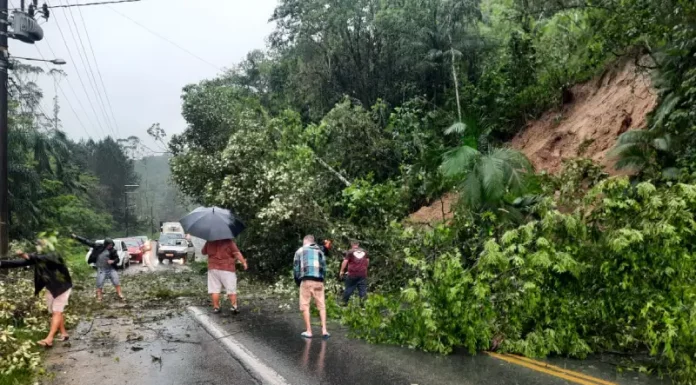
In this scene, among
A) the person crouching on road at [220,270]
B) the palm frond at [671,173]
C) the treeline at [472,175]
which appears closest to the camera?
the treeline at [472,175]

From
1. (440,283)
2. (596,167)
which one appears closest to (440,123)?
(596,167)

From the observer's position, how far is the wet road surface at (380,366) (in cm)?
624

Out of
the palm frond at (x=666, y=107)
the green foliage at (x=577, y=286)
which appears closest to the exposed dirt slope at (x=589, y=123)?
the palm frond at (x=666, y=107)

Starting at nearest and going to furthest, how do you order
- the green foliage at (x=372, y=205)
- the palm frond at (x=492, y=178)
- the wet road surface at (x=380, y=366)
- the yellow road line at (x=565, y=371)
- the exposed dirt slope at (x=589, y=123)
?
the yellow road line at (x=565, y=371) < the wet road surface at (x=380, y=366) < the palm frond at (x=492, y=178) < the exposed dirt slope at (x=589, y=123) < the green foliage at (x=372, y=205)

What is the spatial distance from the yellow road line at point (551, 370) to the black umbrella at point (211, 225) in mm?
5724

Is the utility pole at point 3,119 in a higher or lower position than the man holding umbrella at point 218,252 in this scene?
higher

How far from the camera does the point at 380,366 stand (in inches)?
274

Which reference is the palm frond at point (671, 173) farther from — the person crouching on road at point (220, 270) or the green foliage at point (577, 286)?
the person crouching on road at point (220, 270)

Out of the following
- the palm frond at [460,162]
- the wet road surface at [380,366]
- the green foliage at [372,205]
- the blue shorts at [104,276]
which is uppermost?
the palm frond at [460,162]

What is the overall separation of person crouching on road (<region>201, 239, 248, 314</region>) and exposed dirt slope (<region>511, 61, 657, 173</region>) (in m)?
8.17

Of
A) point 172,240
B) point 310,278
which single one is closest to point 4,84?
point 310,278

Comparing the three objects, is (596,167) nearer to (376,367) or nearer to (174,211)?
(376,367)

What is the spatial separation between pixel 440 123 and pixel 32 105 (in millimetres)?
28087

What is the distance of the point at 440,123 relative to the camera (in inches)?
788
